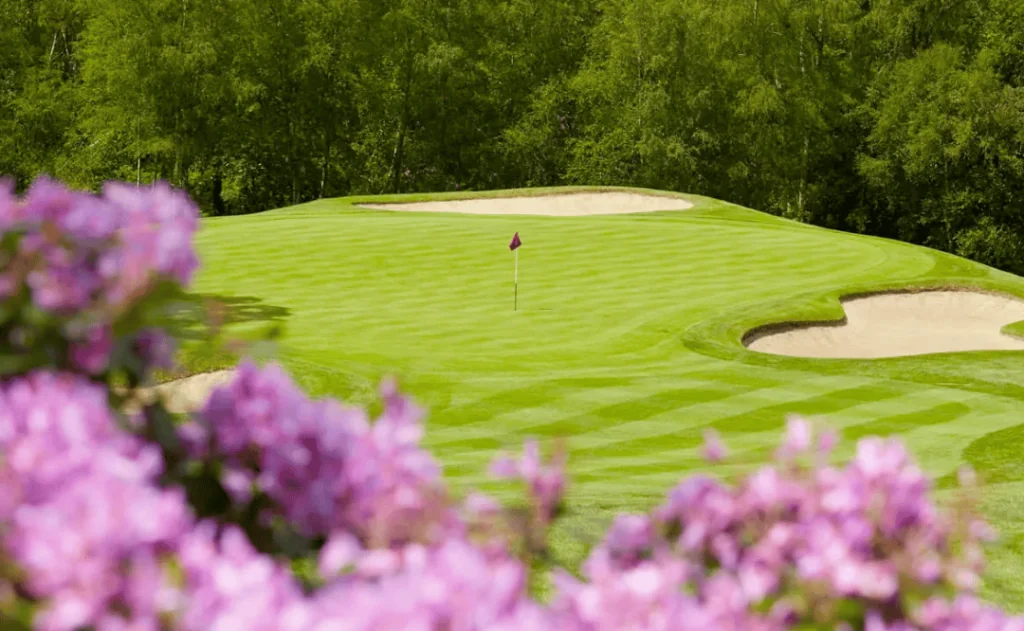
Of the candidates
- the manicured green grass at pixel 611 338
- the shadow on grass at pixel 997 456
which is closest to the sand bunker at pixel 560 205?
the manicured green grass at pixel 611 338

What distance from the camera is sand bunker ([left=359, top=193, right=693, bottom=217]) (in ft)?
160

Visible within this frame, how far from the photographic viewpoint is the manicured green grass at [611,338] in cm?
1571

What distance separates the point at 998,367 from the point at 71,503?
867 inches

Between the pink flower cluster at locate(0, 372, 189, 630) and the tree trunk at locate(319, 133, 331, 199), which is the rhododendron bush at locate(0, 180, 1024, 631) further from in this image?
the tree trunk at locate(319, 133, 331, 199)

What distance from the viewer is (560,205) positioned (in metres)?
50.4

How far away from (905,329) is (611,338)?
8.37m

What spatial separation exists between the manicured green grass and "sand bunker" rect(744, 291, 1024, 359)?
1.41ft

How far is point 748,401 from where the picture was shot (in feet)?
61.4

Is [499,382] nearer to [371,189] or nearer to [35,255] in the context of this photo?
[35,255]

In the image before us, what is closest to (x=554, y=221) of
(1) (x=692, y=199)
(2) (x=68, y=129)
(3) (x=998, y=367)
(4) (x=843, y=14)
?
(1) (x=692, y=199)

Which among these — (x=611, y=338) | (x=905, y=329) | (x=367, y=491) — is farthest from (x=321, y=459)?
(x=905, y=329)

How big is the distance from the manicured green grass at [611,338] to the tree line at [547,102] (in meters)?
25.7

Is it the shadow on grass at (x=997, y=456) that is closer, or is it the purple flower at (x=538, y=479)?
the purple flower at (x=538, y=479)

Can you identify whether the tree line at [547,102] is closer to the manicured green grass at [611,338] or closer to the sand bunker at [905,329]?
the manicured green grass at [611,338]
